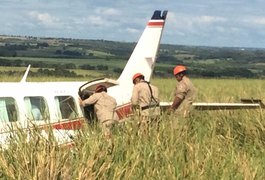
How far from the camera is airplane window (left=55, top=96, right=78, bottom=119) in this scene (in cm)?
1109

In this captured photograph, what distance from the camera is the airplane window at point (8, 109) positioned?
1003 centimetres

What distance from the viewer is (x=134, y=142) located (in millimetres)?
7422

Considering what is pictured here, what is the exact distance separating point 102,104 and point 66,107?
31.0 inches

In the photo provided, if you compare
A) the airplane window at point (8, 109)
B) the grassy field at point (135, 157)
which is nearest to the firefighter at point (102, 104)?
the airplane window at point (8, 109)

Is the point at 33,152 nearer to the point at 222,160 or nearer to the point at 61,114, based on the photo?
the point at 222,160

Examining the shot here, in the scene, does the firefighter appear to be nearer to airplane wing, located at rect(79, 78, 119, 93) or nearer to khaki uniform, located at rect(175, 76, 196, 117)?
airplane wing, located at rect(79, 78, 119, 93)

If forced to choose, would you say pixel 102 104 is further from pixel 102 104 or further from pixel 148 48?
pixel 148 48

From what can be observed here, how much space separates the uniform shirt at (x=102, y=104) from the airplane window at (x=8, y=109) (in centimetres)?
144

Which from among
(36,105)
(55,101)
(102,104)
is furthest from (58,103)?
(102,104)

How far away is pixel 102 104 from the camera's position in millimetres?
10930

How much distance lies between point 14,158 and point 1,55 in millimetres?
76593

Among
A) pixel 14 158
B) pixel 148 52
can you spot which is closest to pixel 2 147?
pixel 14 158

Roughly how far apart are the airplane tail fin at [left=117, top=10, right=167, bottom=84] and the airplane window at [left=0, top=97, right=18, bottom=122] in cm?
481

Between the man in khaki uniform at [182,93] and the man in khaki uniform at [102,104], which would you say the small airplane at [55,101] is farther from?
the man in khaki uniform at [182,93]
